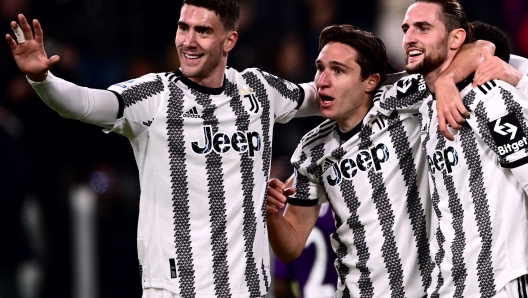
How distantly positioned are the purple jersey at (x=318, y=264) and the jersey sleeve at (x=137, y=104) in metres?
1.82

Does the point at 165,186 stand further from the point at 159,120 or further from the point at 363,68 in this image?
the point at 363,68

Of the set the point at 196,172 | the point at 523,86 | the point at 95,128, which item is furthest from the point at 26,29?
the point at 95,128

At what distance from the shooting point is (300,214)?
14.1 ft

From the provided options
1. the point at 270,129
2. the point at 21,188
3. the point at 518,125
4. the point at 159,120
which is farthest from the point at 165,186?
the point at 21,188

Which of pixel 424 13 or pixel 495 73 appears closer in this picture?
pixel 495 73

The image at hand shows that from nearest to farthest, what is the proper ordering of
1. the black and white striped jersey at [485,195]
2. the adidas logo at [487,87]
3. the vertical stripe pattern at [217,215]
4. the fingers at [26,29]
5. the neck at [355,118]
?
the fingers at [26,29]
the black and white striped jersey at [485,195]
the adidas logo at [487,87]
the vertical stripe pattern at [217,215]
the neck at [355,118]

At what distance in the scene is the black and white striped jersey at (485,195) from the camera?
3287mm

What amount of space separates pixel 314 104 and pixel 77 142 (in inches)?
93.2

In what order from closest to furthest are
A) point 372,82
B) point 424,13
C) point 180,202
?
point 180,202
point 424,13
point 372,82

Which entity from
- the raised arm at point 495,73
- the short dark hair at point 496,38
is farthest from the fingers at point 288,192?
the short dark hair at point 496,38

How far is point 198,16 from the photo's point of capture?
3742 millimetres

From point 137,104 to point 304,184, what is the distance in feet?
3.45

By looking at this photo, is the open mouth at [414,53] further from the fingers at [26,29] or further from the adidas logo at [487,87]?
the fingers at [26,29]

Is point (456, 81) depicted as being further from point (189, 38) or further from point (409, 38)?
point (189, 38)
